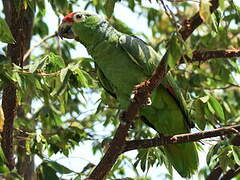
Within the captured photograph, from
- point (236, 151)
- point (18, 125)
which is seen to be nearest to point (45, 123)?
point (18, 125)

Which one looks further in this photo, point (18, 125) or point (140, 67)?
point (18, 125)

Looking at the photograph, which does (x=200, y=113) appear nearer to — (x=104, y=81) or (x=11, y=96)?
(x=104, y=81)

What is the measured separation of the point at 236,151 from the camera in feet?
8.00

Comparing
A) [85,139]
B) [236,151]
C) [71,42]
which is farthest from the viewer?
[71,42]

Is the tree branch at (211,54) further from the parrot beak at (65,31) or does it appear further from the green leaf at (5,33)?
the parrot beak at (65,31)

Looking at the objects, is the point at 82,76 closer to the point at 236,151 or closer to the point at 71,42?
the point at 236,151

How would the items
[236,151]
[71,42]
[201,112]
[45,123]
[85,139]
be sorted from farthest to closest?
[71,42] → [45,123] → [85,139] → [201,112] → [236,151]

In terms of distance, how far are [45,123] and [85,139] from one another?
464 mm

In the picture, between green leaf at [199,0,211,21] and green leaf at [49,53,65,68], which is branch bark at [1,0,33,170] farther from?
green leaf at [199,0,211,21]

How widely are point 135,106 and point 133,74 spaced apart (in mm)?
725

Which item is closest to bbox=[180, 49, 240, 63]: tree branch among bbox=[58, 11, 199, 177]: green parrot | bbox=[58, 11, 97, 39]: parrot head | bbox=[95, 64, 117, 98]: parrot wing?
bbox=[58, 11, 199, 177]: green parrot

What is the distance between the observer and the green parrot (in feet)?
9.96

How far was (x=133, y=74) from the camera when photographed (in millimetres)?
3041

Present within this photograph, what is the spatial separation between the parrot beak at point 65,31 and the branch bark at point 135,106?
1124 millimetres
